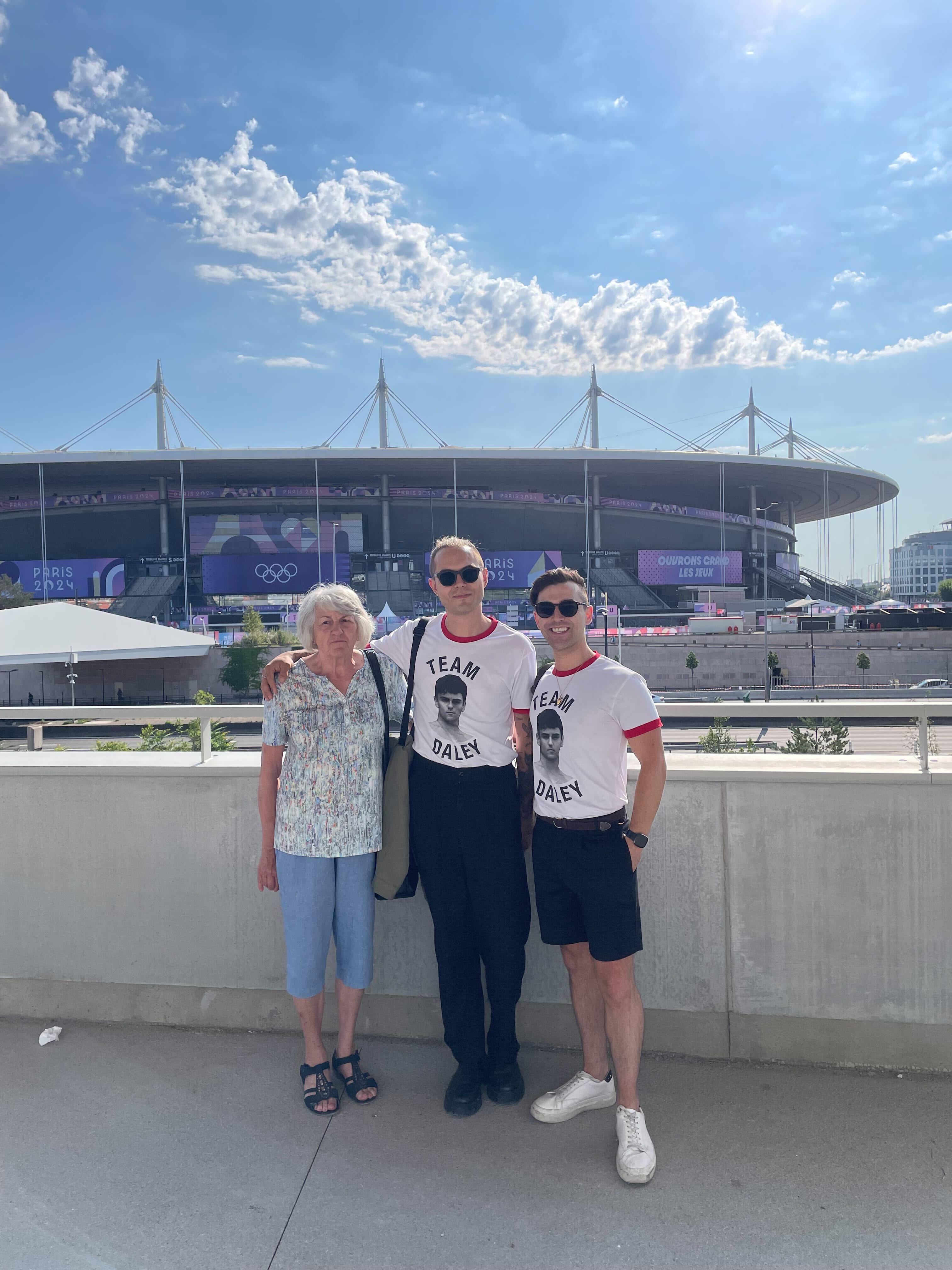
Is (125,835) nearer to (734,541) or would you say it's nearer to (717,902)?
(717,902)

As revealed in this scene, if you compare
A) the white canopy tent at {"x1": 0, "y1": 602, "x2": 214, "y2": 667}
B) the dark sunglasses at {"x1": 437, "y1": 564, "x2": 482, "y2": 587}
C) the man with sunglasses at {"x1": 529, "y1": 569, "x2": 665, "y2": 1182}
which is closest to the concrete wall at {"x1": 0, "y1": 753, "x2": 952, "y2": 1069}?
the man with sunglasses at {"x1": 529, "y1": 569, "x2": 665, "y2": 1182}

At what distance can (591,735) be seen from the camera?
228 cm

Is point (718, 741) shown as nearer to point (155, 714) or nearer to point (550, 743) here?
point (550, 743)

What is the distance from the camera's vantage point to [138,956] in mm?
3023

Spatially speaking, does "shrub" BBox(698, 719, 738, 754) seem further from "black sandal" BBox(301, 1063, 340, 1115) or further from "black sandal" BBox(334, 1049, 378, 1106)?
"black sandal" BBox(301, 1063, 340, 1115)

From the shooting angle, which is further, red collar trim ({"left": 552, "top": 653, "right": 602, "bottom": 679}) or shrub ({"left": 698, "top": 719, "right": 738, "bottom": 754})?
shrub ({"left": 698, "top": 719, "right": 738, "bottom": 754})

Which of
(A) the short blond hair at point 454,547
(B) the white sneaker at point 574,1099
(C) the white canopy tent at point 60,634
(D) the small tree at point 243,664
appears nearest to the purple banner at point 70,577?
(D) the small tree at point 243,664

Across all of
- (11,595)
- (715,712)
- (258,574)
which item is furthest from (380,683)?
(258,574)

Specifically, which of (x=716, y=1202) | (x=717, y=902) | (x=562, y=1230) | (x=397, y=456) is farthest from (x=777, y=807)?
(x=397, y=456)

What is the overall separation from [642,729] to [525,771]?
50cm

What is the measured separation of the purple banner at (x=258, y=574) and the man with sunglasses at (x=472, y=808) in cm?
5651

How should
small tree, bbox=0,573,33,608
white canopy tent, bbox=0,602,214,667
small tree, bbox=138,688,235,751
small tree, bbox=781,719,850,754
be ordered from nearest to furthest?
1. small tree, bbox=138,688,235,751
2. small tree, bbox=781,719,850,754
3. white canopy tent, bbox=0,602,214,667
4. small tree, bbox=0,573,33,608

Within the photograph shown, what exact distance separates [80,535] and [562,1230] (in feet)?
219

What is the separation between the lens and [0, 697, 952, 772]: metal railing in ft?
8.56
